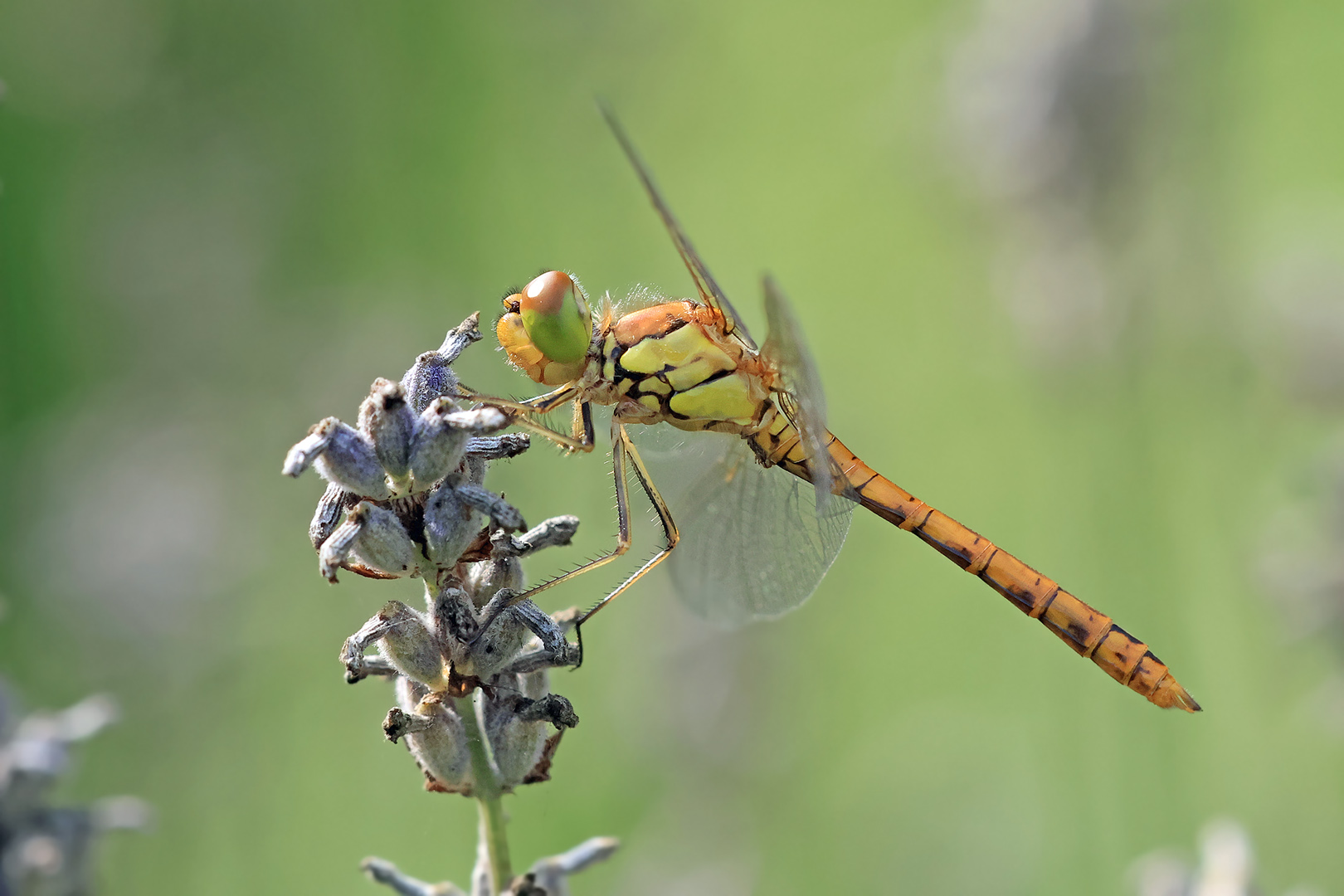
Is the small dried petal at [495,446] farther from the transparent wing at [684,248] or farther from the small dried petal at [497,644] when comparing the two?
the transparent wing at [684,248]

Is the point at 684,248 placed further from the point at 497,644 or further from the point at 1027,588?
the point at 1027,588

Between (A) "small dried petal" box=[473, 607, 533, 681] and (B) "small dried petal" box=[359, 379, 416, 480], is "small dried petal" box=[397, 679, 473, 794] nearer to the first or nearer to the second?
(A) "small dried petal" box=[473, 607, 533, 681]

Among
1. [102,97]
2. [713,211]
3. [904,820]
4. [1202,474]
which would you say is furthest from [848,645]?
[102,97]

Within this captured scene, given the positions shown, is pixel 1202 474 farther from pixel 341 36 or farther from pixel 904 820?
pixel 341 36

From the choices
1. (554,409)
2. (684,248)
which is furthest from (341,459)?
(554,409)

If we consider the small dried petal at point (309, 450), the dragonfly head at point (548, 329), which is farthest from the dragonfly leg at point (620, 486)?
the small dried petal at point (309, 450)

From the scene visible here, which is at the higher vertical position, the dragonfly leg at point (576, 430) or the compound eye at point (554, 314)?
the compound eye at point (554, 314)
